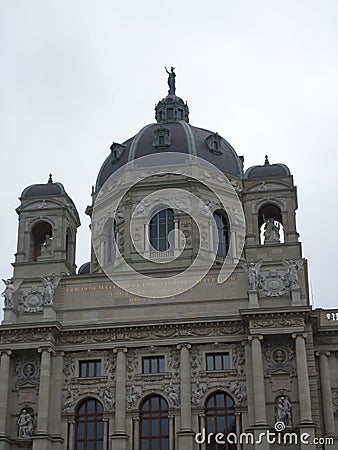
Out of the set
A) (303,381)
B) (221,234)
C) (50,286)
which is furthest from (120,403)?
(221,234)

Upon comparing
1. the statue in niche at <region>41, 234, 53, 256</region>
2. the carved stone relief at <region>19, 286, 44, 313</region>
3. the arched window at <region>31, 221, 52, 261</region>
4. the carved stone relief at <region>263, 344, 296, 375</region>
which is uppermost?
the arched window at <region>31, 221, 52, 261</region>

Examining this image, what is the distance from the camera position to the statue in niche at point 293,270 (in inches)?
1606

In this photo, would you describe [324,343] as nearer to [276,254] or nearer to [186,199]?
[276,254]

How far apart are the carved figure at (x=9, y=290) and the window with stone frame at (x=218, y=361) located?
9.93 meters

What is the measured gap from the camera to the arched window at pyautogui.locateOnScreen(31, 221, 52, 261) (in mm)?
45562

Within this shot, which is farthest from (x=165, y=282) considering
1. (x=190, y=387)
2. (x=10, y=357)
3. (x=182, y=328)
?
(x=10, y=357)

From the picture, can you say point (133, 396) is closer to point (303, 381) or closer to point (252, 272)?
point (303, 381)

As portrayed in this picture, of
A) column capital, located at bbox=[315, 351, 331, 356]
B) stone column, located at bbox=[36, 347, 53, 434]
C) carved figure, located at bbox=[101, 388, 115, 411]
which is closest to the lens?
stone column, located at bbox=[36, 347, 53, 434]

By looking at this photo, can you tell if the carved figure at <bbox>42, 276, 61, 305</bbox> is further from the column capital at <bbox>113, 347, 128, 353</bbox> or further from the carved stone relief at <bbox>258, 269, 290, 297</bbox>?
the carved stone relief at <bbox>258, 269, 290, 297</bbox>

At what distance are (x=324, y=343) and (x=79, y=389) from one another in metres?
12.1

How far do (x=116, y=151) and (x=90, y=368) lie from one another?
17.6 metres

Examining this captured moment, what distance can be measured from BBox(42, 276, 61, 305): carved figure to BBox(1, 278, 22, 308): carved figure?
143cm

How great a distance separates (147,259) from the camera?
1854 inches

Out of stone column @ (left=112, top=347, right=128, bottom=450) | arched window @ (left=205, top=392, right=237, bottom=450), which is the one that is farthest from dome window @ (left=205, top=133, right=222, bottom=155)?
arched window @ (left=205, top=392, right=237, bottom=450)
